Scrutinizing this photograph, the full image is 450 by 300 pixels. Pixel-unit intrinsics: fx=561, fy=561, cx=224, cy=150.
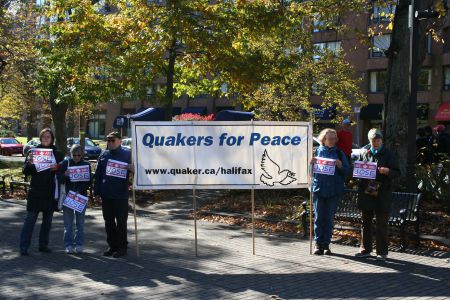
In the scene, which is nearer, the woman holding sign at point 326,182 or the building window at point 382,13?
the woman holding sign at point 326,182

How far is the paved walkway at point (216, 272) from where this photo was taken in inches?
242

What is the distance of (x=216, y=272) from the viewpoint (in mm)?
7102

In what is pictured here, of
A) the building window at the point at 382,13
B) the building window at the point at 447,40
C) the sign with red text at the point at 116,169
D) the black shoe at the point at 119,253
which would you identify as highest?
the building window at the point at 447,40

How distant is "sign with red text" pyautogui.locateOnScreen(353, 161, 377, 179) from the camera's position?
756cm

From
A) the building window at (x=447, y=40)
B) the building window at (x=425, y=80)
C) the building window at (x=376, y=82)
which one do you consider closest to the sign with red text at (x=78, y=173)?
the building window at (x=447, y=40)

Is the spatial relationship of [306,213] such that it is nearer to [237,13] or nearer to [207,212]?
[207,212]

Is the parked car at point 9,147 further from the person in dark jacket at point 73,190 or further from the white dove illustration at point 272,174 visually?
the white dove illustration at point 272,174

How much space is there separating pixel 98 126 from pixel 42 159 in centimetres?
6694

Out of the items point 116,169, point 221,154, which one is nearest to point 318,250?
point 221,154

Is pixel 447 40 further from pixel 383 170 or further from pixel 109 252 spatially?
pixel 109 252

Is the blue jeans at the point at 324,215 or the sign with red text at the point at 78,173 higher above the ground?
the sign with red text at the point at 78,173

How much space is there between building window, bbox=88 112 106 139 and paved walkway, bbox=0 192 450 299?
64.1m

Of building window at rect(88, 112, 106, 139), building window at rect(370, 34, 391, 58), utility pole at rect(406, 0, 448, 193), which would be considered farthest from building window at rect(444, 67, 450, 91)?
building window at rect(88, 112, 106, 139)

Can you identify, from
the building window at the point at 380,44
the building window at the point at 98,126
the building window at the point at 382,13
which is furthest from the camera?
the building window at the point at 98,126
